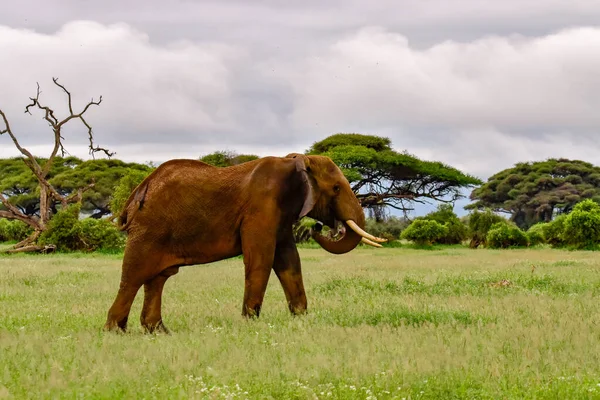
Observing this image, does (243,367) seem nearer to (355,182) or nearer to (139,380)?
(139,380)

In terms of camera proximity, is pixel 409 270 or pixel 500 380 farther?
pixel 409 270

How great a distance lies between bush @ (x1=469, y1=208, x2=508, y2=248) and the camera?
139ft

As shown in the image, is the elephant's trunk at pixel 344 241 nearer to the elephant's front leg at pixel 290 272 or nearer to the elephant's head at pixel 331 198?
the elephant's head at pixel 331 198

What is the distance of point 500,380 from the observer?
23.1 ft

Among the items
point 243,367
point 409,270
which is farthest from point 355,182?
point 243,367

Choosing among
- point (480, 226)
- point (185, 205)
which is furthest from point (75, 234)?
point (185, 205)

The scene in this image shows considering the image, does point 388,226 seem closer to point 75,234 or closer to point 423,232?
point 423,232

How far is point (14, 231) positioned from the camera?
46.8 meters

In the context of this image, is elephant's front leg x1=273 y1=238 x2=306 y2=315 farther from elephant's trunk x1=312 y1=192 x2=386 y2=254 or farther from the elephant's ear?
the elephant's ear

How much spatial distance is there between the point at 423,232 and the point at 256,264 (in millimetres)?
31829

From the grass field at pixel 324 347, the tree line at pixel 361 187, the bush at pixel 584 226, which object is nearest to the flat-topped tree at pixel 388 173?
the tree line at pixel 361 187

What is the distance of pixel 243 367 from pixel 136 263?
3310mm

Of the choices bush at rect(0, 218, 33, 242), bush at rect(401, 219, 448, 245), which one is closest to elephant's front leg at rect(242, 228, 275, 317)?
bush at rect(401, 219, 448, 245)

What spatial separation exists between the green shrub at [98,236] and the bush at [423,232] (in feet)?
50.9
